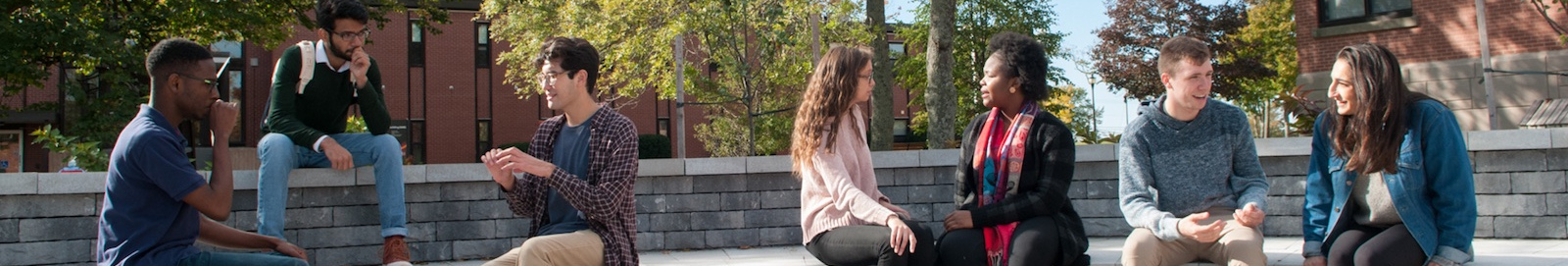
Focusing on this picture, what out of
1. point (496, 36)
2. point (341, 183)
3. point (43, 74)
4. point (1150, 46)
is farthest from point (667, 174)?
point (1150, 46)

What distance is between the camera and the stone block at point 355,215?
6.21m

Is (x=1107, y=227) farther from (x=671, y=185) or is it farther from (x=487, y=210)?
(x=487, y=210)

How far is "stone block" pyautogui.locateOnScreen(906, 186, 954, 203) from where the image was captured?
7324mm

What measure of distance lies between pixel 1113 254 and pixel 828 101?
2601 millimetres

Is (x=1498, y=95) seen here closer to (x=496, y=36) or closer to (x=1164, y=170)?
(x=1164, y=170)

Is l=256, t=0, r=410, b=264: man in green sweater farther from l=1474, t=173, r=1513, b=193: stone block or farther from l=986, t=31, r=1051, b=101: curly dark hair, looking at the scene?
l=1474, t=173, r=1513, b=193: stone block

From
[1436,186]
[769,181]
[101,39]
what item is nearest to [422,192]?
[769,181]

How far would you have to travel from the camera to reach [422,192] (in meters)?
6.50

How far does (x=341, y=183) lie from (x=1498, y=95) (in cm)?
1412

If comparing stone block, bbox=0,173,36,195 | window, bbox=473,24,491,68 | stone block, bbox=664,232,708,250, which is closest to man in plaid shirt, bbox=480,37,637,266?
stone block, bbox=664,232,708,250

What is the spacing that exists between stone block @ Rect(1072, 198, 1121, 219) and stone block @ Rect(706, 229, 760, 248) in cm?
214

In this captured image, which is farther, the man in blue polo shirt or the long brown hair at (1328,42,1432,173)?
the long brown hair at (1328,42,1432,173)

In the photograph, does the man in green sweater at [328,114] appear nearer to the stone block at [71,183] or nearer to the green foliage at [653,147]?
the stone block at [71,183]

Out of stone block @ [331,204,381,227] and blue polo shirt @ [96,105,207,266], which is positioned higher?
blue polo shirt @ [96,105,207,266]
